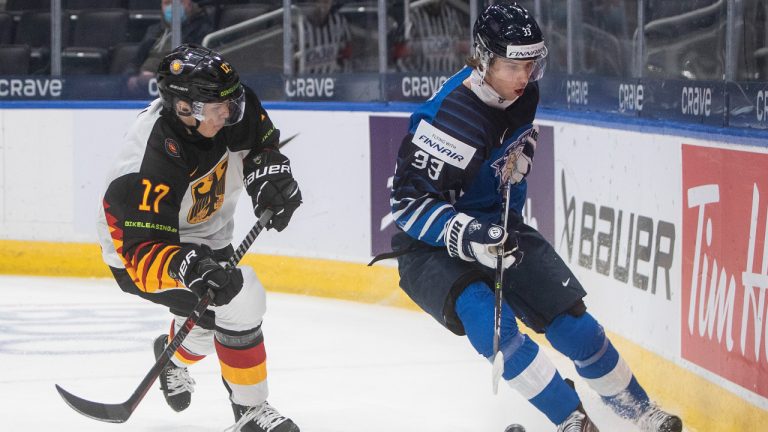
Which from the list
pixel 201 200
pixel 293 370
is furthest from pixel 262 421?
pixel 293 370

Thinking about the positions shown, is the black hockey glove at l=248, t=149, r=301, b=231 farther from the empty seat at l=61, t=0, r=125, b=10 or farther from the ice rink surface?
the empty seat at l=61, t=0, r=125, b=10

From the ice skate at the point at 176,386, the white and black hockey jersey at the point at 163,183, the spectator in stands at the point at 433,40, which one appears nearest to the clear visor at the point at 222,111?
the white and black hockey jersey at the point at 163,183

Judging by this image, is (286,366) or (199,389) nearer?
(199,389)

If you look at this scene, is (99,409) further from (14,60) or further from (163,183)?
(14,60)

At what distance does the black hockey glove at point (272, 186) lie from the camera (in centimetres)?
366

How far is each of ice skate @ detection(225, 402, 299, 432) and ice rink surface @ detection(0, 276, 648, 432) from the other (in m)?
0.32

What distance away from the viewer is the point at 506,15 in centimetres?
336

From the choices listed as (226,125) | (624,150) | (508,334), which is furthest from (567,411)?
(624,150)

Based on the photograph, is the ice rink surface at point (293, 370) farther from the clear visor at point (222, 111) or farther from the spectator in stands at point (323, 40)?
the spectator in stands at point (323, 40)

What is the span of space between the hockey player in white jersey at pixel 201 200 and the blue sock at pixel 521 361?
0.61 m

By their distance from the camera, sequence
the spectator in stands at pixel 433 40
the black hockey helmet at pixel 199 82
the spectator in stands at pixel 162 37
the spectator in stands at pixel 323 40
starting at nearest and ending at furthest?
the black hockey helmet at pixel 199 82, the spectator in stands at pixel 433 40, the spectator in stands at pixel 323 40, the spectator in stands at pixel 162 37

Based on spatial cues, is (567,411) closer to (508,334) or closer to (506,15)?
(508,334)

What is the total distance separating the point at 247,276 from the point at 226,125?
401mm

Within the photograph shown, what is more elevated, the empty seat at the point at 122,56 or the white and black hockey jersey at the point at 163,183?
the white and black hockey jersey at the point at 163,183
